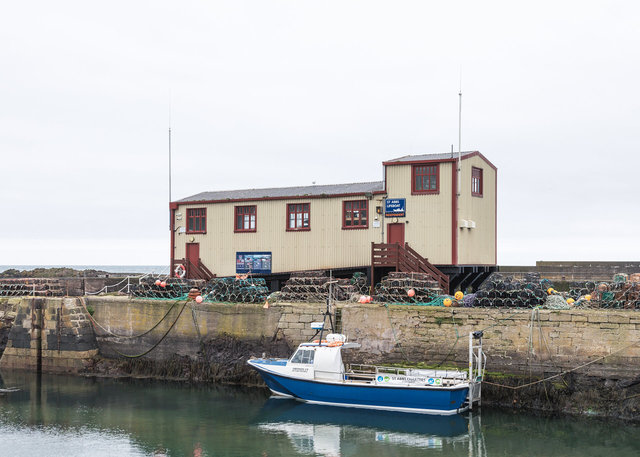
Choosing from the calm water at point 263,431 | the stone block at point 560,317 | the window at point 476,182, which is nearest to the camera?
the calm water at point 263,431

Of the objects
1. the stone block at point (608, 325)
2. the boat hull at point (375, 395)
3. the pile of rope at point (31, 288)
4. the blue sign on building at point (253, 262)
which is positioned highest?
the blue sign on building at point (253, 262)

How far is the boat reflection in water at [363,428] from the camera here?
Result: 20.8 metres

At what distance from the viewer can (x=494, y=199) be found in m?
35.0

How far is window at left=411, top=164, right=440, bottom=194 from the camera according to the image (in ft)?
104

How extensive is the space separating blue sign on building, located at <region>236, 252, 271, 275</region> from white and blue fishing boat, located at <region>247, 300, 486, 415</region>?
8.72m

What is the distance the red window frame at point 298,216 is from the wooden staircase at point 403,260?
3.97 meters

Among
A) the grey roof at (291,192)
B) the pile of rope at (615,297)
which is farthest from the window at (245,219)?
the pile of rope at (615,297)

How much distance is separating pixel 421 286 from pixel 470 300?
2.36m

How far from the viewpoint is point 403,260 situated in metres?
31.0

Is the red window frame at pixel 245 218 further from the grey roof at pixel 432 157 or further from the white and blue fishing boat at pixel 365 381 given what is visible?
the white and blue fishing boat at pixel 365 381

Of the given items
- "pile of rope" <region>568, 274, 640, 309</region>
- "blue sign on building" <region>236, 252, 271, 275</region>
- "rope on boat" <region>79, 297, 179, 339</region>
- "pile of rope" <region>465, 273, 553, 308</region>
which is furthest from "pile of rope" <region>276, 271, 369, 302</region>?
"pile of rope" <region>568, 274, 640, 309</region>

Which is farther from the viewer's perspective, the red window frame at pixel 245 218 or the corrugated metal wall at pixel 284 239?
the red window frame at pixel 245 218

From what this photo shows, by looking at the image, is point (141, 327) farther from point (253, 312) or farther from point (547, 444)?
point (547, 444)

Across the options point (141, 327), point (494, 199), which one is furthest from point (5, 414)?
point (494, 199)
